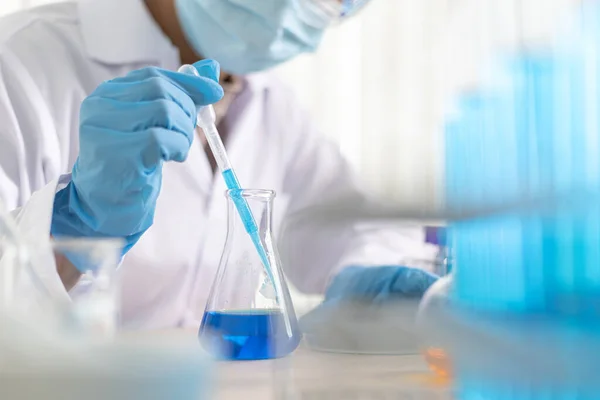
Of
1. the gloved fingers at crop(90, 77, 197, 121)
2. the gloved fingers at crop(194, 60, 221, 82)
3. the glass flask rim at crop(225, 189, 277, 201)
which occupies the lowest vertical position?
the glass flask rim at crop(225, 189, 277, 201)

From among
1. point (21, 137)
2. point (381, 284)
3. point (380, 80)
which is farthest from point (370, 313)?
point (380, 80)

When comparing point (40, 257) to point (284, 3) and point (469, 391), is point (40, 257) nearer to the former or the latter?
point (469, 391)

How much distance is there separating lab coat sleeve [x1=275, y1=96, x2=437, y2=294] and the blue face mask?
13.2 inches

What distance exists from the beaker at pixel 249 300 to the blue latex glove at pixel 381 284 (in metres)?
0.07

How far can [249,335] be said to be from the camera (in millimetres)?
718

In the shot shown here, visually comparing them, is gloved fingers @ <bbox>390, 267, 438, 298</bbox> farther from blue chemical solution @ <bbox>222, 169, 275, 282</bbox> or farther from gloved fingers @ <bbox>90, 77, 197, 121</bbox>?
gloved fingers @ <bbox>90, 77, 197, 121</bbox>

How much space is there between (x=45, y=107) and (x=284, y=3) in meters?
0.51

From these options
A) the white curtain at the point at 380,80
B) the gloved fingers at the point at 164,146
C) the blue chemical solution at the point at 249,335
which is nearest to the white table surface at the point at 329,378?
the blue chemical solution at the point at 249,335

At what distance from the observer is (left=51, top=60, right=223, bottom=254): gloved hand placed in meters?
0.85

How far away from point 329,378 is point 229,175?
1.18ft

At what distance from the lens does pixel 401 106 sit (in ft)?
7.61

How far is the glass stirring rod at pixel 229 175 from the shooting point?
809 mm

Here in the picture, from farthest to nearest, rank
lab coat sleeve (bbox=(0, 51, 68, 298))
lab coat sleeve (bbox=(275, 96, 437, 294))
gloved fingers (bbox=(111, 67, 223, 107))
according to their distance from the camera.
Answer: lab coat sleeve (bbox=(0, 51, 68, 298))
gloved fingers (bbox=(111, 67, 223, 107))
lab coat sleeve (bbox=(275, 96, 437, 294))

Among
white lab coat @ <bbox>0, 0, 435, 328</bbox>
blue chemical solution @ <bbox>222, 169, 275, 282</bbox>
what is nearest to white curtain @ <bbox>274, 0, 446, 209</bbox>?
white lab coat @ <bbox>0, 0, 435, 328</bbox>
